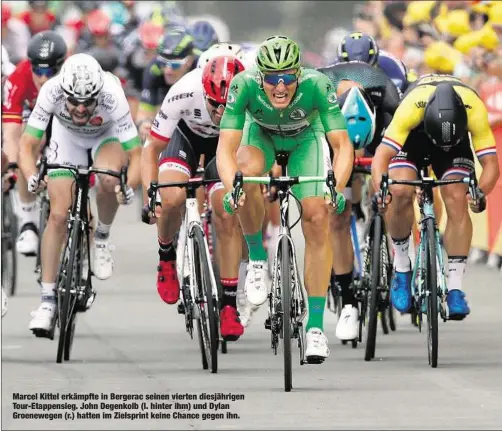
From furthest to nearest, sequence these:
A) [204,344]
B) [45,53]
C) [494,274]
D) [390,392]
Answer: [494,274] < [45,53] < [204,344] < [390,392]

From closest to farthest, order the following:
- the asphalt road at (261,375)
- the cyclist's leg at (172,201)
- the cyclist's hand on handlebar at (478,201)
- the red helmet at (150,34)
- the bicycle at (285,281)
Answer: the asphalt road at (261,375) < the bicycle at (285,281) < the cyclist's hand on handlebar at (478,201) < the cyclist's leg at (172,201) < the red helmet at (150,34)

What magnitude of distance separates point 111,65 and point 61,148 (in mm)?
10495

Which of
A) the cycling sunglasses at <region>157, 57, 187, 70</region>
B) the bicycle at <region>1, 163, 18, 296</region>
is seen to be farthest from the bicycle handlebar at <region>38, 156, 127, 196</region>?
the cycling sunglasses at <region>157, 57, 187, 70</region>

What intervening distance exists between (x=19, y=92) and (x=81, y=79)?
2859mm

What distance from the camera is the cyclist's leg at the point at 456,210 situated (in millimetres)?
12148

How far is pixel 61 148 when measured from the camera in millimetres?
13320

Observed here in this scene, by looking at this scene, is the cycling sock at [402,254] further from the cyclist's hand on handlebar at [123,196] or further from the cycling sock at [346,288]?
the cyclist's hand on handlebar at [123,196]

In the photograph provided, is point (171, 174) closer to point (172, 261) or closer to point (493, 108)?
point (172, 261)

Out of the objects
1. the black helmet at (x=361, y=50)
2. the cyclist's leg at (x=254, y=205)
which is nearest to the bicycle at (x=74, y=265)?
the cyclist's leg at (x=254, y=205)

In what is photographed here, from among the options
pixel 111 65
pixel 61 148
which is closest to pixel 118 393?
pixel 61 148

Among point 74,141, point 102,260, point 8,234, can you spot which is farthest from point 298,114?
point 8,234

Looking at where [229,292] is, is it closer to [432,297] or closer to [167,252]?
[167,252]

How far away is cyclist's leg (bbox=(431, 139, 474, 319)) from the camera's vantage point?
12.1m

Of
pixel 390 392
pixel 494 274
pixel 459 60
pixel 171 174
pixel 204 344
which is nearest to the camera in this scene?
pixel 390 392
